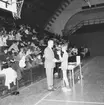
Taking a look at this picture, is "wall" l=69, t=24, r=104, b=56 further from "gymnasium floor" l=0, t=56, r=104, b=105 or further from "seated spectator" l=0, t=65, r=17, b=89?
"seated spectator" l=0, t=65, r=17, b=89

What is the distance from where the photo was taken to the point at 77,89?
5980mm

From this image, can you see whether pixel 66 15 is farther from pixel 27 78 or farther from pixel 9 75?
pixel 9 75

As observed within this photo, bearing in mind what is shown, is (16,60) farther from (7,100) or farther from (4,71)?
(7,100)

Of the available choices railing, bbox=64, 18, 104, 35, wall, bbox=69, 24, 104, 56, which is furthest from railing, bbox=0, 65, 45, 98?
railing, bbox=64, 18, 104, 35

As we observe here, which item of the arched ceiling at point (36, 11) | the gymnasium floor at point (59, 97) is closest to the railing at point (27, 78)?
the gymnasium floor at point (59, 97)

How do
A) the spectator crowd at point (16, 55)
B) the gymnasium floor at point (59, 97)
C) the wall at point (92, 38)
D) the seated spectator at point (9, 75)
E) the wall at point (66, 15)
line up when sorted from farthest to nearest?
the wall at point (66, 15), the wall at point (92, 38), the spectator crowd at point (16, 55), the seated spectator at point (9, 75), the gymnasium floor at point (59, 97)

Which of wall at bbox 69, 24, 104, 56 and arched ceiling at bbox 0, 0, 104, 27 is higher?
arched ceiling at bbox 0, 0, 104, 27

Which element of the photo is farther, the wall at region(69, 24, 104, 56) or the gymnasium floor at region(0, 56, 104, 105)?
the wall at region(69, 24, 104, 56)

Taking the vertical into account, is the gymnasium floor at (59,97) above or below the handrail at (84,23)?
below

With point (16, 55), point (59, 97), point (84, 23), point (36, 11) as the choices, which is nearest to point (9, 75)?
Result: point (59, 97)

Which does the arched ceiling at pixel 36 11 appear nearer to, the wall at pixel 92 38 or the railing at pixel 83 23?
the railing at pixel 83 23

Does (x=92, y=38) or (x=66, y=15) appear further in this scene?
(x=66, y=15)

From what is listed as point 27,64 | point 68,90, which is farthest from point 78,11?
point 68,90

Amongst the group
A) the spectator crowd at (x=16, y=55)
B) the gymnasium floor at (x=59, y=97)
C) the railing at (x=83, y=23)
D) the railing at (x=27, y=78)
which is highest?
the railing at (x=83, y=23)
